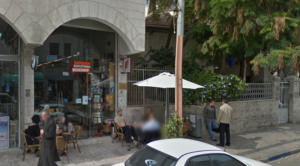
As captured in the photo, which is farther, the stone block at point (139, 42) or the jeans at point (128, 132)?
the stone block at point (139, 42)

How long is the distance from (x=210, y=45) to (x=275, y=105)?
5.26 metres

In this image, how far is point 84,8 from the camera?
7.71 metres

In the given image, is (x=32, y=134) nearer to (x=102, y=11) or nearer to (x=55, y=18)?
(x=55, y=18)

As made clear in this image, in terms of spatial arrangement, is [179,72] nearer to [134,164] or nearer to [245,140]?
[134,164]

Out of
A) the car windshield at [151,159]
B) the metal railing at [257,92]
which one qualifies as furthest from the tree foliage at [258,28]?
the car windshield at [151,159]

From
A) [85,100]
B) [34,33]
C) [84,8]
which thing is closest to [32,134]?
[85,100]

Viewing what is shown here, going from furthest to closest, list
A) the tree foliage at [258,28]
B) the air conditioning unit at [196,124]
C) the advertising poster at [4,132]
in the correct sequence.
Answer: the air conditioning unit at [196,124], the tree foliage at [258,28], the advertising poster at [4,132]

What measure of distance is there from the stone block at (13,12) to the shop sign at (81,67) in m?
2.81

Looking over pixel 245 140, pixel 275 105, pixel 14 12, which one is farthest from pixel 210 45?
pixel 14 12

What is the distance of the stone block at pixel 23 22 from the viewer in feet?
21.5

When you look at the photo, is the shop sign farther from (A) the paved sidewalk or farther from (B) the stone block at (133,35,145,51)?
(A) the paved sidewalk

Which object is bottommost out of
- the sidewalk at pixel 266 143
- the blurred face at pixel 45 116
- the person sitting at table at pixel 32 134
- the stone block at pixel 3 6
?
the sidewalk at pixel 266 143

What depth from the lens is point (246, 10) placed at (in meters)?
9.54

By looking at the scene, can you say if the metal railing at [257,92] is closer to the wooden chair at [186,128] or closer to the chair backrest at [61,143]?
the wooden chair at [186,128]
